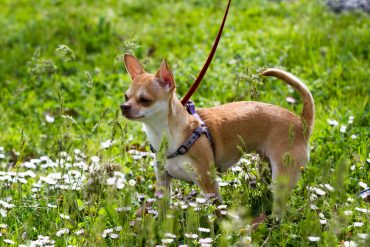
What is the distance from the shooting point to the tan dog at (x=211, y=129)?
4.14m

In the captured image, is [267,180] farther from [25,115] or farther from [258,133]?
[25,115]

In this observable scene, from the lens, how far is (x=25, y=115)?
6.94 m

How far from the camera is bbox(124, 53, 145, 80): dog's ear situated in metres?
4.34

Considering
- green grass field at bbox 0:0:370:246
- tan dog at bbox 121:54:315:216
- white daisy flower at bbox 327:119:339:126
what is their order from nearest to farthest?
green grass field at bbox 0:0:370:246 → tan dog at bbox 121:54:315:216 → white daisy flower at bbox 327:119:339:126

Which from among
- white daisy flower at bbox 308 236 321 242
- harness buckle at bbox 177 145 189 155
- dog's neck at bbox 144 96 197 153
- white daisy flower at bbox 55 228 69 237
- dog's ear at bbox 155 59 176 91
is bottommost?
white daisy flower at bbox 55 228 69 237

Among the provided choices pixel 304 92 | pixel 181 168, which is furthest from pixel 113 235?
pixel 304 92

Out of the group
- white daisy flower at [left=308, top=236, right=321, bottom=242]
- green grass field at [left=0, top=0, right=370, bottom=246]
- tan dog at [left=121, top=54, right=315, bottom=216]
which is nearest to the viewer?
white daisy flower at [left=308, top=236, right=321, bottom=242]

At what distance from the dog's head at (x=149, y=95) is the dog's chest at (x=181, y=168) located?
31 centimetres

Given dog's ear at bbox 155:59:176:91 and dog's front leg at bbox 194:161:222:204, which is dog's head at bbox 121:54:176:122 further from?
dog's front leg at bbox 194:161:222:204

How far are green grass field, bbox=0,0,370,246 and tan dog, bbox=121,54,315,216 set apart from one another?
0.48 feet

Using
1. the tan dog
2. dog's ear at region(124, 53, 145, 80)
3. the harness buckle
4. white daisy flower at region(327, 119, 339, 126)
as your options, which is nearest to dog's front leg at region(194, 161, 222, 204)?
the tan dog

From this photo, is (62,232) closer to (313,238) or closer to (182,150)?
(182,150)

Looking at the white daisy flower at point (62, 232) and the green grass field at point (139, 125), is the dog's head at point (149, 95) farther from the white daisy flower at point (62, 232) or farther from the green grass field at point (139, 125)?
the white daisy flower at point (62, 232)

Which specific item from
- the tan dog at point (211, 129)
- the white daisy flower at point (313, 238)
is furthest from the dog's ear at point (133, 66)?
the white daisy flower at point (313, 238)
